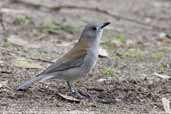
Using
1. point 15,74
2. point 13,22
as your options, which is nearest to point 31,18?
point 13,22

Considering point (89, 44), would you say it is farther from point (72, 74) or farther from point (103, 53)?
point (103, 53)

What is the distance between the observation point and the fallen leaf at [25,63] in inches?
364

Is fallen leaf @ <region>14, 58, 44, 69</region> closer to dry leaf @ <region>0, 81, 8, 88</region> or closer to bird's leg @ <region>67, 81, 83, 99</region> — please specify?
dry leaf @ <region>0, 81, 8, 88</region>

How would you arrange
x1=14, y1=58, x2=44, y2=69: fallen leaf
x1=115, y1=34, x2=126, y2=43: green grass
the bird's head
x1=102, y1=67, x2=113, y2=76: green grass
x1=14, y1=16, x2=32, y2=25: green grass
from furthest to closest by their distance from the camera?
x1=14, y1=16, x2=32, y2=25: green grass
x1=115, y1=34, x2=126, y2=43: green grass
x1=14, y1=58, x2=44, y2=69: fallen leaf
x1=102, y1=67, x2=113, y2=76: green grass
the bird's head

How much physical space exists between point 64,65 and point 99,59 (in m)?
2.44

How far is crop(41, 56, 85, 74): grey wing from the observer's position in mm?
7727

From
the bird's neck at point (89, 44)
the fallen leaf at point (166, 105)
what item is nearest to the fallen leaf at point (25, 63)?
the bird's neck at point (89, 44)

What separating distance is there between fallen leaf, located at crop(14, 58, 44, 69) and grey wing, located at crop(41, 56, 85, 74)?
1.50 metres

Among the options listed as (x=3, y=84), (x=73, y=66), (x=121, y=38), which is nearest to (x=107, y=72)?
(x=73, y=66)

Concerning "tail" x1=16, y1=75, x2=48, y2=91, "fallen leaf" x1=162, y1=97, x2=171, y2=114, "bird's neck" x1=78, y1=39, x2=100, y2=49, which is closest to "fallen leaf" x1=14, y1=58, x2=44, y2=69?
"bird's neck" x1=78, y1=39, x2=100, y2=49

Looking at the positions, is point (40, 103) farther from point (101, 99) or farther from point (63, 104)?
point (101, 99)

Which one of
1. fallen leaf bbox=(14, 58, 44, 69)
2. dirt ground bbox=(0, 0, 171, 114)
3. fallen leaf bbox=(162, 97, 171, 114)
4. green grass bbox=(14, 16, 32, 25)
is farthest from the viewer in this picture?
green grass bbox=(14, 16, 32, 25)

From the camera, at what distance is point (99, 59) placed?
1020 cm

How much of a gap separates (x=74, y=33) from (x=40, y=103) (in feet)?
15.7
